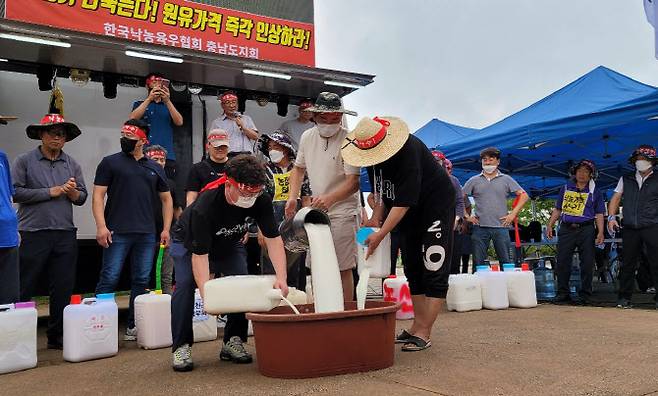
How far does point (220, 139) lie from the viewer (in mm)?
4523

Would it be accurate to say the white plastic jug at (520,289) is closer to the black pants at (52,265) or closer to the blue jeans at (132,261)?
the blue jeans at (132,261)

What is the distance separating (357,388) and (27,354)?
2333 millimetres

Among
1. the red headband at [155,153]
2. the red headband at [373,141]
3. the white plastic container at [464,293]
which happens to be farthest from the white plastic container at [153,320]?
the white plastic container at [464,293]

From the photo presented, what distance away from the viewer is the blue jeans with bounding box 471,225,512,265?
6.78m

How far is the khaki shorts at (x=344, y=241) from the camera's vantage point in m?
3.91

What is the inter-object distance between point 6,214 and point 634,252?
5.90 m

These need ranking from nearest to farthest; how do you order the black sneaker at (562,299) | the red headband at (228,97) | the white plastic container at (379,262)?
the white plastic container at (379,262) → the red headband at (228,97) → the black sneaker at (562,299)

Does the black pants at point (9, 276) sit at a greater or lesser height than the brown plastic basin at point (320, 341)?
greater

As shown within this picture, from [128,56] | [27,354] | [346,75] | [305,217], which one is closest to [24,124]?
[128,56]

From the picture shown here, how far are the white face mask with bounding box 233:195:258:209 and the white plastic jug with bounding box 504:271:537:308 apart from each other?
3.94 m

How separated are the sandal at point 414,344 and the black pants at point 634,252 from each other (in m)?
3.46

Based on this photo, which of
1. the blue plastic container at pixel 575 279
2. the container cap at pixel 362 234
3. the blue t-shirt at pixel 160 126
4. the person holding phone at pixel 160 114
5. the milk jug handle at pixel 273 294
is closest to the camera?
the milk jug handle at pixel 273 294

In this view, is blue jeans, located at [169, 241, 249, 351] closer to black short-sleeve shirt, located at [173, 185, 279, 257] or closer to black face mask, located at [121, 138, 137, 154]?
black short-sleeve shirt, located at [173, 185, 279, 257]

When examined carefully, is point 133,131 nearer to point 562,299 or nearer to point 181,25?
point 181,25
